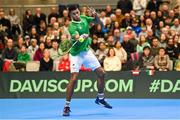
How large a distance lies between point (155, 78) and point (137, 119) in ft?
15.2

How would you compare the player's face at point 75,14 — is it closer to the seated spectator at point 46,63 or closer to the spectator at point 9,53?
the seated spectator at point 46,63

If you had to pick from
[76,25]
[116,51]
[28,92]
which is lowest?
[28,92]

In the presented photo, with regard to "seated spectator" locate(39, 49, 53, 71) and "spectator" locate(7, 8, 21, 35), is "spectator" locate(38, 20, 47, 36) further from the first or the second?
"seated spectator" locate(39, 49, 53, 71)

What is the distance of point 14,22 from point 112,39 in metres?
4.62

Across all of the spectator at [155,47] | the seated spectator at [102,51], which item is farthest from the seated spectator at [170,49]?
the seated spectator at [102,51]

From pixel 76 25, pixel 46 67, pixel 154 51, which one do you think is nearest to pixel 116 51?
pixel 154 51

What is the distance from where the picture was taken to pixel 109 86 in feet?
48.5

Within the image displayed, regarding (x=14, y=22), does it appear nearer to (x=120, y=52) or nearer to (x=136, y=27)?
(x=136, y=27)

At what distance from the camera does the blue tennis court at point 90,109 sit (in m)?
10.8

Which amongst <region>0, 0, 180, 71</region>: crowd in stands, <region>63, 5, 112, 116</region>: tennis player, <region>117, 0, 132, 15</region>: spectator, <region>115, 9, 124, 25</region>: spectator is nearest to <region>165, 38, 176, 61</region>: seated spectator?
<region>0, 0, 180, 71</region>: crowd in stands

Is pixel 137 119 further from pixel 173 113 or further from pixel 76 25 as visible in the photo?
pixel 76 25

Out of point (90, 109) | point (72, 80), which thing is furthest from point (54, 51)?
point (72, 80)

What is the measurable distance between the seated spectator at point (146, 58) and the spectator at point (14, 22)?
5761mm

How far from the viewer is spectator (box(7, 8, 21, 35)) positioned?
1938 cm
